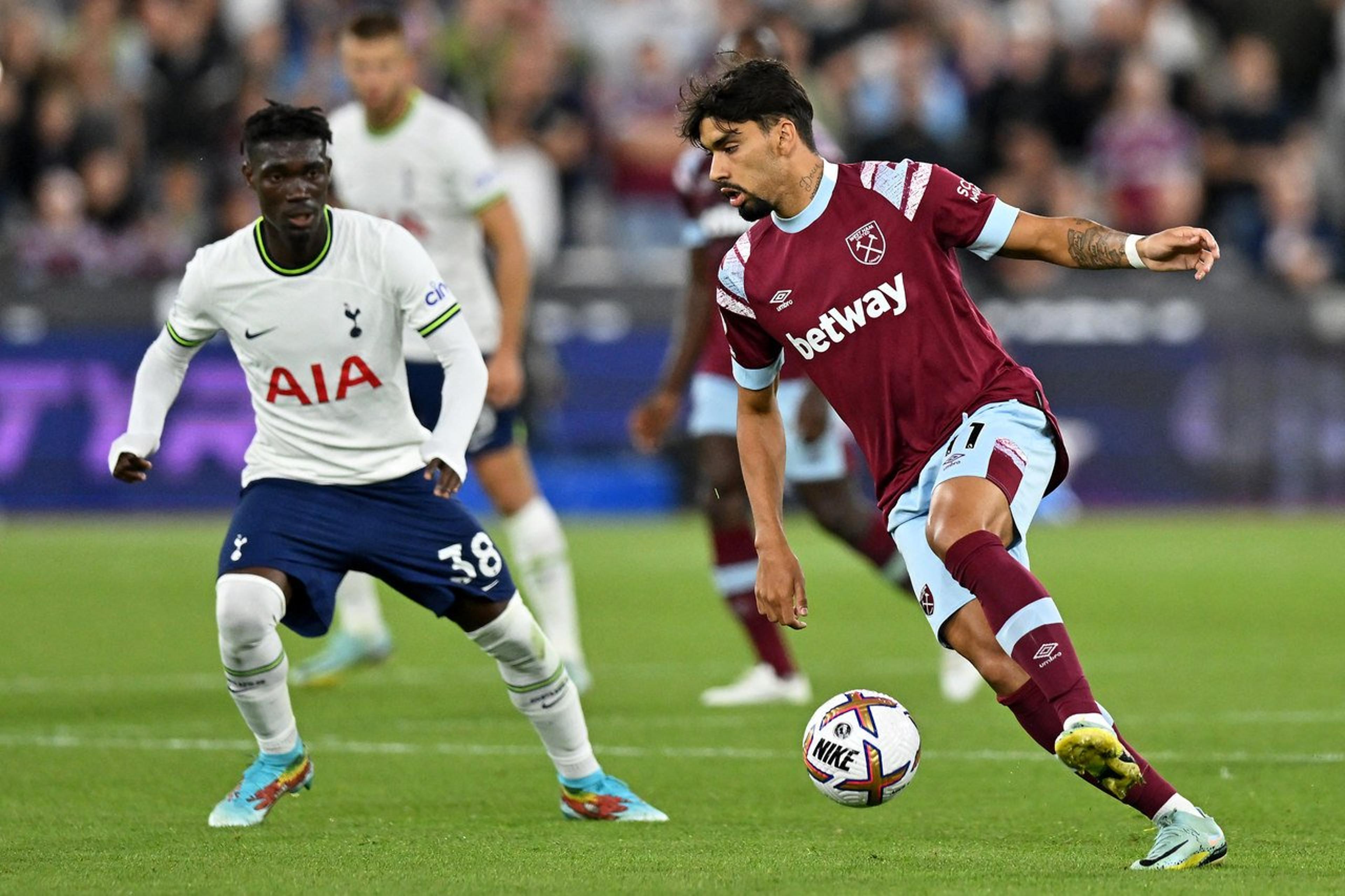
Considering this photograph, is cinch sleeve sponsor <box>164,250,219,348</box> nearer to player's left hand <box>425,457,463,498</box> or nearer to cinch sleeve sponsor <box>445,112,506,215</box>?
player's left hand <box>425,457,463,498</box>

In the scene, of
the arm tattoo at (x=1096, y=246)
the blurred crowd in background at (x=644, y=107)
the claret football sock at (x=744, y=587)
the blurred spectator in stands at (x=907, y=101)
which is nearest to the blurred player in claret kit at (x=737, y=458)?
the claret football sock at (x=744, y=587)

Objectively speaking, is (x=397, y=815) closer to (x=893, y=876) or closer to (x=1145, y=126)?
(x=893, y=876)

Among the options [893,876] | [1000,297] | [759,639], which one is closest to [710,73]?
[759,639]

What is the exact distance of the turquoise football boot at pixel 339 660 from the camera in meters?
10.0

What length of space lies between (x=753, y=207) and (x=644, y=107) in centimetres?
1364

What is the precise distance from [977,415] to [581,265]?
12.2 meters

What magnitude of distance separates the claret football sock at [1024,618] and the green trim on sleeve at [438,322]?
5.99 ft

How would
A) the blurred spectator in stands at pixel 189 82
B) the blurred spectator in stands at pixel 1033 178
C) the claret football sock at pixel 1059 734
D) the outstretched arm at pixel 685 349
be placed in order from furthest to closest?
the blurred spectator in stands at pixel 1033 178 < the blurred spectator in stands at pixel 189 82 < the outstretched arm at pixel 685 349 < the claret football sock at pixel 1059 734

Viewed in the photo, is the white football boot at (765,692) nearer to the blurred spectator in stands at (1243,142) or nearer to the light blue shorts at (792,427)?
the light blue shorts at (792,427)

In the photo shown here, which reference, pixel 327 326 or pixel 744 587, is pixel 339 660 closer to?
pixel 744 587

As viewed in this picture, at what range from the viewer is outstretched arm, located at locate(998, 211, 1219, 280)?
5.41 m

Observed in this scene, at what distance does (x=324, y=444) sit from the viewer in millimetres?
6754

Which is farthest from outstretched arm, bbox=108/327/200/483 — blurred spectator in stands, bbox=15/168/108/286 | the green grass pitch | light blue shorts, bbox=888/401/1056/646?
blurred spectator in stands, bbox=15/168/108/286

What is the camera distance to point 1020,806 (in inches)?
265
